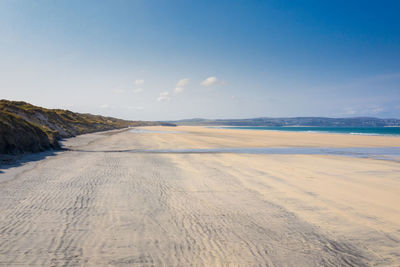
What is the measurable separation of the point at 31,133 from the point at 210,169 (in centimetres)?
1451

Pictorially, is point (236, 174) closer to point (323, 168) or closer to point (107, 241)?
point (323, 168)

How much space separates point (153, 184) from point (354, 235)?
6838mm

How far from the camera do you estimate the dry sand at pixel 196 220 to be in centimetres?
426

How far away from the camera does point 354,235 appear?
5.22 m

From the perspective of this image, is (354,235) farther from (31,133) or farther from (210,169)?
(31,133)

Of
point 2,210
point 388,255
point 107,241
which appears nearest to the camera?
point 388,255

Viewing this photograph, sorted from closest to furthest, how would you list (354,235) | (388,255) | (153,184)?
(388,255) < (354,235) < (153,184)

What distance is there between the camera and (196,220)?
234 inches

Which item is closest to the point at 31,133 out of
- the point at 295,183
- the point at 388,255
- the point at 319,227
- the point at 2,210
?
the point at 2,210

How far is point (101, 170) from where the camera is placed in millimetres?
11914

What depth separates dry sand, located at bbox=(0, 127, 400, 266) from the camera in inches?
168

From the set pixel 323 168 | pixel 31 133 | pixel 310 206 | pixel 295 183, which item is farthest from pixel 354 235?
pixel 31 133

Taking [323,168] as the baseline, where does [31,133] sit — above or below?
above

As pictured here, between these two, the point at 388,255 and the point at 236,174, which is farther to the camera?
the point at 236,174
